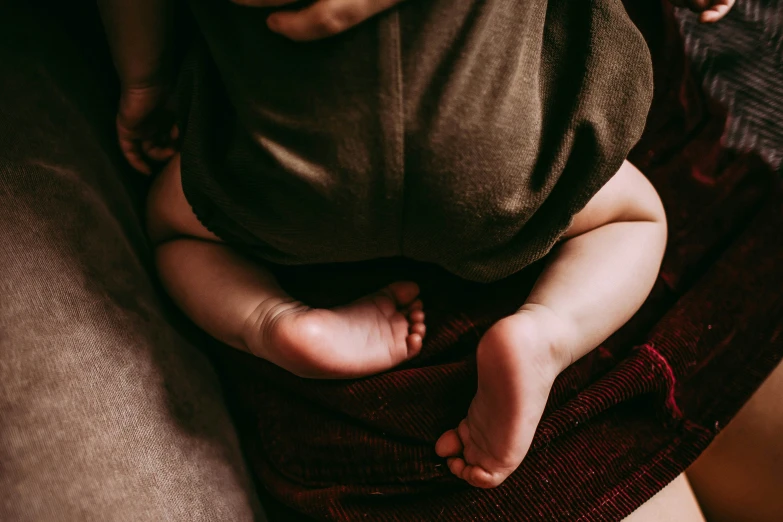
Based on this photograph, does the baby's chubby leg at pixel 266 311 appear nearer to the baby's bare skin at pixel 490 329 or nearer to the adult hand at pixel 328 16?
the baby's bare skin at pixel 490 329

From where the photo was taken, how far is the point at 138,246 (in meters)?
0.68

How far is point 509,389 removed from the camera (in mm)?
532

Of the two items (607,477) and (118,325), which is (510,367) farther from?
(118,325)

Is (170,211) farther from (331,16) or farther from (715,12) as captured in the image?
(715,12)

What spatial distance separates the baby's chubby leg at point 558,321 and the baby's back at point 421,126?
67 mm

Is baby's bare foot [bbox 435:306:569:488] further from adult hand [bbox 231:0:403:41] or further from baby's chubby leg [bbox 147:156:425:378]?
adult hand [bbox 231:0:403:41]

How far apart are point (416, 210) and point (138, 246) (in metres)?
0.35

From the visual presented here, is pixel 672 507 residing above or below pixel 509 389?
below

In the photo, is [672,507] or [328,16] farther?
[672,507]

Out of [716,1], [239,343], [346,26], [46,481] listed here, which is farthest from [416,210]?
[716,1]

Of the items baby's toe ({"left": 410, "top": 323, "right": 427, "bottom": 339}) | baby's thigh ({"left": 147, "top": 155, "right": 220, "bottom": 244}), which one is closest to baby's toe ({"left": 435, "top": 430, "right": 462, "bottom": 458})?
baby's toe ({"left": 410, "top": 323, "right": 427, "bottom": 339})

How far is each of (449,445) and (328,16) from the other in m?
0.41

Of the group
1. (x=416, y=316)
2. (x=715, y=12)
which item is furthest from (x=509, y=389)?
(x=715, y=12)

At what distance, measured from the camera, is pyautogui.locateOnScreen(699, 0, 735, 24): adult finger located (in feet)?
→ 2.26
